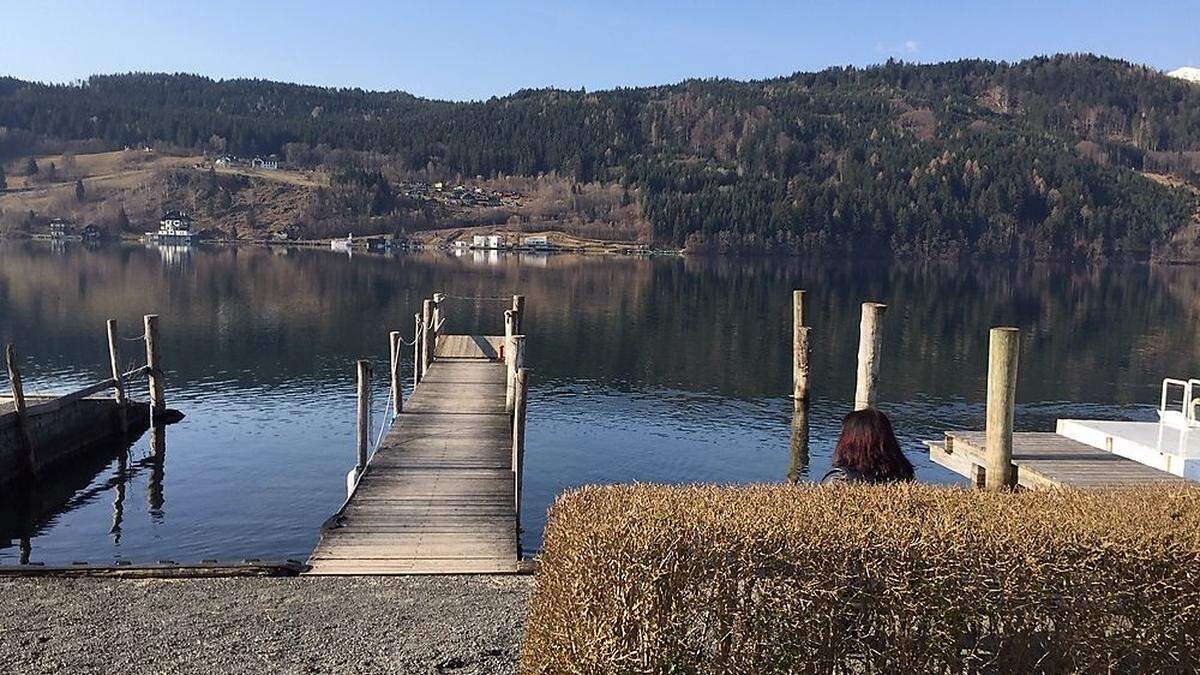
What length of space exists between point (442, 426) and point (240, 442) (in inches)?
397

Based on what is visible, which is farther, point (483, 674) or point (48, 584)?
point (48, 584)

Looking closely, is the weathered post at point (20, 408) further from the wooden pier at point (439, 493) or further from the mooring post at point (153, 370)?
the wooden pier at point (439, 493)

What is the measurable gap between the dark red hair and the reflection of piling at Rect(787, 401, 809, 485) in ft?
61.9

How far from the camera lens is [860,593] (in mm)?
5625

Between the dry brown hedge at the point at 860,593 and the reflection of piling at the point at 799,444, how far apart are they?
68.4 ft

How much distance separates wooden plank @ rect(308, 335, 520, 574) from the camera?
46.6ft

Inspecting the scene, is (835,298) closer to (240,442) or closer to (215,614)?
(240,442)

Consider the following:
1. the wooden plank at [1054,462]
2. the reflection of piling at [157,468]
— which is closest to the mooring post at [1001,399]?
the wooden plank at [1054,462]

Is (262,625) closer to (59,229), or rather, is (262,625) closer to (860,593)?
(860,593)

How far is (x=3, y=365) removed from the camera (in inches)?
1666

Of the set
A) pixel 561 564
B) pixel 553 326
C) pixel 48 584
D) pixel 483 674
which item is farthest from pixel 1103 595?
pixel 553 326

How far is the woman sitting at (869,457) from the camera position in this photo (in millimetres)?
7836

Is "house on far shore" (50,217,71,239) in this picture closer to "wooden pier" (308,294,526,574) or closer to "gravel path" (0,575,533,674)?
"wooden pier" (308,294,526,574)

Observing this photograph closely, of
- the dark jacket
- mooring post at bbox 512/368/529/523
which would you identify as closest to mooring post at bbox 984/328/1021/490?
the dark jacket
